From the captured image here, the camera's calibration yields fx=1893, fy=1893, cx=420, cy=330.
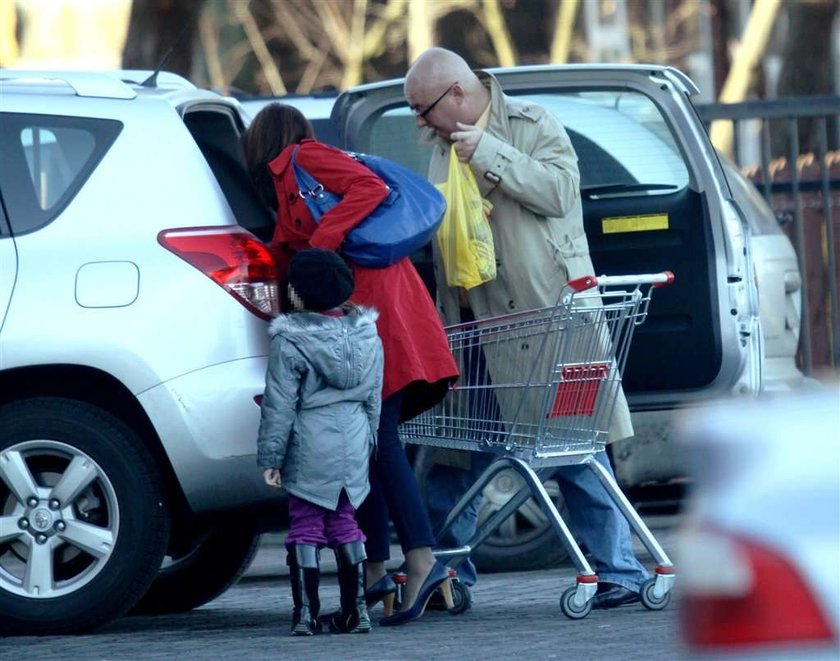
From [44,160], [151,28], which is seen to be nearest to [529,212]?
[44,160]

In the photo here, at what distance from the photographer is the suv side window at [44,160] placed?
237 inches

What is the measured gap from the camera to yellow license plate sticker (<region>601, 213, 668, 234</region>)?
24.7 feet

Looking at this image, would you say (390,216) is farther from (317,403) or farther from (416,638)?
(416,638)

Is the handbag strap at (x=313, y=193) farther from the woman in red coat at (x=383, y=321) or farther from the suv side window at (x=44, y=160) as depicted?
the suv side window at (x=44, y=160)

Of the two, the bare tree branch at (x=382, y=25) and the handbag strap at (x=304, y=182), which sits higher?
the bare tree branch at (x=382, y=25)

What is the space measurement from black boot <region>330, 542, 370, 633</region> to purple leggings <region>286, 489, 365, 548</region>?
0.11 ft

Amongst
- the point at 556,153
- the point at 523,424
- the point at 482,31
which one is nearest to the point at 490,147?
the point at 556,153

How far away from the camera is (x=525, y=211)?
6.55 metres

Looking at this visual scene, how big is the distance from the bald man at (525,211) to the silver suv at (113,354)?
0.86 m

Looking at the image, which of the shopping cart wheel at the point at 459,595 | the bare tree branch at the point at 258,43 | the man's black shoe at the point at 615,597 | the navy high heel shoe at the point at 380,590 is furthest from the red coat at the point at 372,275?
the bare tree branch at the point at 258,43

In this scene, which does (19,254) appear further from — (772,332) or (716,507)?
(772,332)

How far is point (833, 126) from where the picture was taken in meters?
19.0

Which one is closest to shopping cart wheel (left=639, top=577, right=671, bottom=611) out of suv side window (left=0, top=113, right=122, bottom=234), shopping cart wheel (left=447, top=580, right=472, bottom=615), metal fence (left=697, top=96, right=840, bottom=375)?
shopping cart wheel (left=447, top=580, right=472, bottom=615)

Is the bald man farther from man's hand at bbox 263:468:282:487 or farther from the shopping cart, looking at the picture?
man's hand at bbox 263:468:282:487
